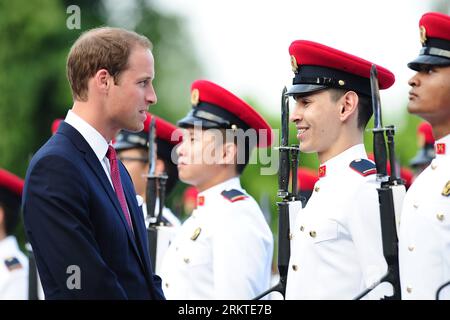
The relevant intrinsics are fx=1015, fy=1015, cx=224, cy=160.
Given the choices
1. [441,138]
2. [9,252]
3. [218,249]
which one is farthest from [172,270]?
[9,252]

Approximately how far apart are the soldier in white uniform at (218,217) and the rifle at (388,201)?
1.52m

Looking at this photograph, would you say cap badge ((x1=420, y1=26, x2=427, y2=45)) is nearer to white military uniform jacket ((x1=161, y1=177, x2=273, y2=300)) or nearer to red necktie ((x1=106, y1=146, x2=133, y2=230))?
red necktie ((x1=106, y1=146, x2=133, y2=230))

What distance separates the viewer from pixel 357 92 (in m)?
5.39

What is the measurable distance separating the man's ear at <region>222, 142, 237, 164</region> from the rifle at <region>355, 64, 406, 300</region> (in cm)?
195

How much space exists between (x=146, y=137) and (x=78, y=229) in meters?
4.29

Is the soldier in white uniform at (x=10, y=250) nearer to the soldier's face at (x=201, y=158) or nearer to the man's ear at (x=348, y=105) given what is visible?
the soldier's face at (x=201, y=158)

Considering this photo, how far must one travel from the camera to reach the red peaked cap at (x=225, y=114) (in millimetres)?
6773

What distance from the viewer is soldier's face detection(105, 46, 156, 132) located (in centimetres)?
451

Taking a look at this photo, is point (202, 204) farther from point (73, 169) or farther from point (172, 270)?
point (73, 169)

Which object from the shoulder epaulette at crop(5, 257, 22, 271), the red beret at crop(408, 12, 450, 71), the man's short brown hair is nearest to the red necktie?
the man's short brown hair

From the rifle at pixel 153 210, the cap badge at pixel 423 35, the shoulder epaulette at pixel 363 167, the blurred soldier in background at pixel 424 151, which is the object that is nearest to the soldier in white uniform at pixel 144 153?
the rifle at pixel 153 210

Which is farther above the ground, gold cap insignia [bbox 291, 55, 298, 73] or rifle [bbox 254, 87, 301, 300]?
gold cap insignia [bbox 291, 55, 298, 73]

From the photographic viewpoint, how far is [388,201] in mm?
4719
